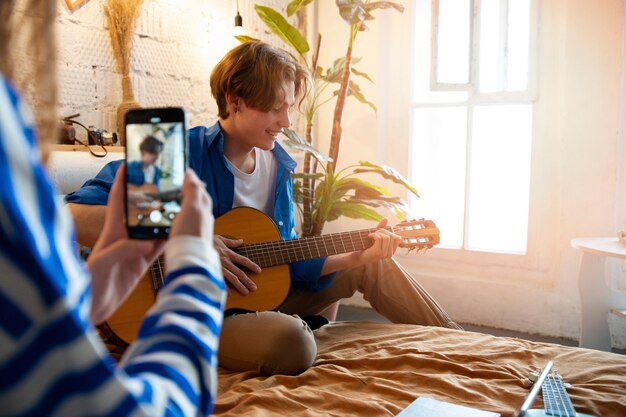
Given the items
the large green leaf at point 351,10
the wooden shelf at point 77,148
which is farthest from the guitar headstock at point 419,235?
the large green leaf at point 351,10

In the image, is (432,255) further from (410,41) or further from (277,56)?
(277,56)

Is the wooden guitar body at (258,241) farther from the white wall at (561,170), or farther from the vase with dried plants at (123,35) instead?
the white wall at (561,170)

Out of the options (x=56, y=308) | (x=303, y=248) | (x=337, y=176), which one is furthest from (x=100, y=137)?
(x=56, y=308)

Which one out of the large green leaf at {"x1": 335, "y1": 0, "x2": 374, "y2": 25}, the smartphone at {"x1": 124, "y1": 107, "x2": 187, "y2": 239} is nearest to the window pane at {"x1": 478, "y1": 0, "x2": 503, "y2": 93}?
the large green leaf at {"x1": 335, "y1": 0, "x2": 374, "y2": 25}

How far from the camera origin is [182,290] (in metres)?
0.48

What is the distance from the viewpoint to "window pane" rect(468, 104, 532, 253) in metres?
2.96

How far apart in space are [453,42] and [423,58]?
0.85 ft

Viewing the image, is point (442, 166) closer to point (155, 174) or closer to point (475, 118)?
point (475, 118)

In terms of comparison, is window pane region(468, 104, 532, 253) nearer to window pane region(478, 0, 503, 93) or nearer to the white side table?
window pane region(478, 0, 503, 93)

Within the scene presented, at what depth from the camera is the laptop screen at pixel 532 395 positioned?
3.37 ft

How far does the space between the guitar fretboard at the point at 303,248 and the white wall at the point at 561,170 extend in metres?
1.39

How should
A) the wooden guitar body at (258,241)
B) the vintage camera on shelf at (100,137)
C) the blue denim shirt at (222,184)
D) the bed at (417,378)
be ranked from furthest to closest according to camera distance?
the vintage camera on shelf at (100,137) → the blue denim shirt at (222,184) → the wooden guitar body at (258,241) → the bed at (417,378)

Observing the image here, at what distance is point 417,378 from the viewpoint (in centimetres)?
129

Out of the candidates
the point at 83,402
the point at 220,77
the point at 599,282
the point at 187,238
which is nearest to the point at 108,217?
the point at 187,238
